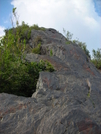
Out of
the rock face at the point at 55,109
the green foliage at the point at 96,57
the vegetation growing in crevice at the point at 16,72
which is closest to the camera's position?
the rock face at the point at 55,109

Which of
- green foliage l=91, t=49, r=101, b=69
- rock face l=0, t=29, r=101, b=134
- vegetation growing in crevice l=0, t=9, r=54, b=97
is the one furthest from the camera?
green foliage l=91, t=49, r=101, b=69

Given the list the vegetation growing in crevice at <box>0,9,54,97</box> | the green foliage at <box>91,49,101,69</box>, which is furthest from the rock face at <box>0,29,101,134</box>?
the green foliage at <box>91,49,101,69</box>

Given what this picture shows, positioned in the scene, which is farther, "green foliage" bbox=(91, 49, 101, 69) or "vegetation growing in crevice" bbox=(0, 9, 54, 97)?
"green foliage" bbox=(91, 49, 101, 69)

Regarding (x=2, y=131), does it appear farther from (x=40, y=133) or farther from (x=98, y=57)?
(x=98, y=57)

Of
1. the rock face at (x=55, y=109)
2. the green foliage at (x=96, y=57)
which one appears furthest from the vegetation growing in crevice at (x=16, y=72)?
the green foliage at (x=96, y=57)

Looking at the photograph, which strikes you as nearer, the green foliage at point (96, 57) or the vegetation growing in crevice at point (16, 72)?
the vegetation growing in crevice at point (16, 72)

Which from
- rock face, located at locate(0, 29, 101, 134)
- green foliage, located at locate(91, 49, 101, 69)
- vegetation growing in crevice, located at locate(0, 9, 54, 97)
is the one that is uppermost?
green foliage, located at locate(91, 49, 101, 69)

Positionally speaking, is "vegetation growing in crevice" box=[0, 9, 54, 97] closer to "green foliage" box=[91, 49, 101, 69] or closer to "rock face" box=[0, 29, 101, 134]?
"rock face" box=[0, 29, 101, 134]

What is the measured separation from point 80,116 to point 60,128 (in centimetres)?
69

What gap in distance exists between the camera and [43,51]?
11.4 m

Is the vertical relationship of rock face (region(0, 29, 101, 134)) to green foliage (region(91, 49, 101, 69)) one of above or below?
below

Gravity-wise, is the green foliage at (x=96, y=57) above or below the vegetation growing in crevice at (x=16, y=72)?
above

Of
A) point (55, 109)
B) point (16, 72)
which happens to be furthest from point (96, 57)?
point (55, 109)

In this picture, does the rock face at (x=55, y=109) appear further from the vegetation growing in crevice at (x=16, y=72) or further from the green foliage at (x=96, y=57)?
the green foliage at (x=96, y=57)
